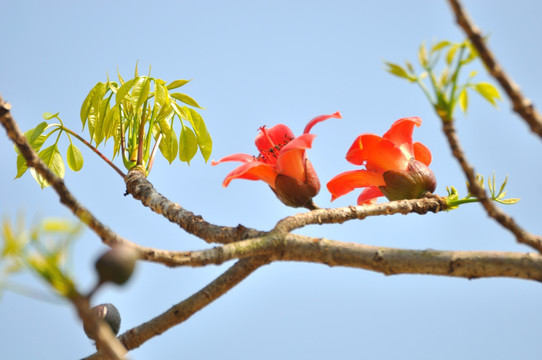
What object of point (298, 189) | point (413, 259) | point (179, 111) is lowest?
point (413, 259)

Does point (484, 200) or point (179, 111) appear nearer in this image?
point (484, 200)

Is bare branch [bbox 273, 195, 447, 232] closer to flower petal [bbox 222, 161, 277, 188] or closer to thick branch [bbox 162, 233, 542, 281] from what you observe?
thick branch [bbox 162, 233, 542, 281]

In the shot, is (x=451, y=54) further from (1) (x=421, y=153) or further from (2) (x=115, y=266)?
(1) (x=421, y=153)

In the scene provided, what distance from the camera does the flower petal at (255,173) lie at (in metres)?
2.07

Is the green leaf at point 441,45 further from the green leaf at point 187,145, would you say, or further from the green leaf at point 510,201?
the green leaf at point 187,145

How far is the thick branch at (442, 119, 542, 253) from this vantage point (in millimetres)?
1426

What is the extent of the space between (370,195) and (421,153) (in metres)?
0.28

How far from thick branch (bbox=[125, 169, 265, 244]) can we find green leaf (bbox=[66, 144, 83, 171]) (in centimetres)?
62

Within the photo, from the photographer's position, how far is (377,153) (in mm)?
2404

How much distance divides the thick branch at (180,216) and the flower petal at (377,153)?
2.33 feet

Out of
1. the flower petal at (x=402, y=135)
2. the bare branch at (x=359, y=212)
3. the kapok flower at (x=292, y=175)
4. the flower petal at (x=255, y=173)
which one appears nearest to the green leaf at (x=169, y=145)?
the kapok flower at (x=292, y=175)

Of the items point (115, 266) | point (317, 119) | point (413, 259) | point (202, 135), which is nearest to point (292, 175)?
point (317, 119)

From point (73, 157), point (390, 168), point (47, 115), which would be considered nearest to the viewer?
point (390, 168)

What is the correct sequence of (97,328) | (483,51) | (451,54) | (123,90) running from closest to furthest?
(97,328)
(483,51)
(451,54)
(123,90)
